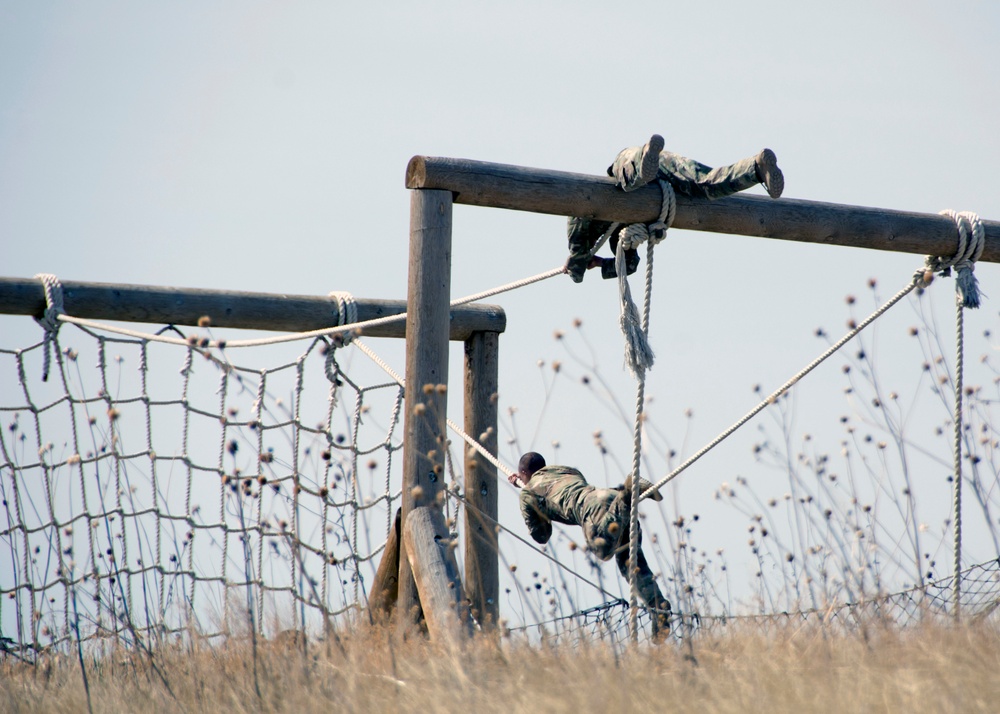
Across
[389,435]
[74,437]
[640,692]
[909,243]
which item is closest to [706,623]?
[640,692]

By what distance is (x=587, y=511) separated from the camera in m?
5.16

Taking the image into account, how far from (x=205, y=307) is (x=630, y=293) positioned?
1985mm

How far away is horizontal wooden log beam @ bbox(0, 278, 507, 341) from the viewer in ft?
17.9

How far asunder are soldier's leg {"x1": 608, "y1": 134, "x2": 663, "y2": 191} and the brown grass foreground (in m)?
1.68

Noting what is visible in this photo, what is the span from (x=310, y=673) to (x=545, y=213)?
192 centimetres

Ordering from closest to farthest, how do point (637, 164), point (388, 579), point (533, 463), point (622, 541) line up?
point (637, 164)
point (388, 579)
point (622, 541)
point (533, 463)

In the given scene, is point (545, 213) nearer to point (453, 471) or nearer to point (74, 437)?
point (453, 471)

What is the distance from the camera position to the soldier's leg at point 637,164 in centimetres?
454

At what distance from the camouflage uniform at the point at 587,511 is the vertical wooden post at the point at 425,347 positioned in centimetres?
50

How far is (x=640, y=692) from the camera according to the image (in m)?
3.24

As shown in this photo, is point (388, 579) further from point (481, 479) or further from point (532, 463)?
point (532, 463)

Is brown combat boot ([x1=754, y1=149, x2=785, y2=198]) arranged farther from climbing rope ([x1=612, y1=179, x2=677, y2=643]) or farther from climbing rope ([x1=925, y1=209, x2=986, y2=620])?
climbing rope ([x1=925, y1=209, x2=986, y2=620])

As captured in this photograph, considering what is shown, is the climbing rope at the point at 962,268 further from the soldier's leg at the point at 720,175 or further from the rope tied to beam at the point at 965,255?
the soldier's leg at the point at 720,175

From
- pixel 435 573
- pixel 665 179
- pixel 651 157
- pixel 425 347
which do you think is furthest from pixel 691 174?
pixel 435 573
